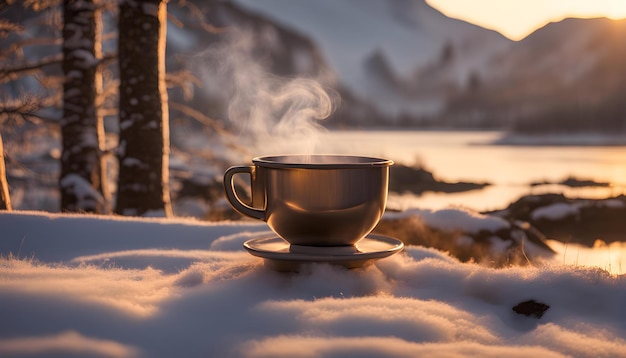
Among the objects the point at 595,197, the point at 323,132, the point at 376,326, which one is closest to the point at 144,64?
the point at 323,132

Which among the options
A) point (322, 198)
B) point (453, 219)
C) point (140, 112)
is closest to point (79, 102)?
point (140, 112)

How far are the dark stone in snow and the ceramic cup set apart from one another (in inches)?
23.4

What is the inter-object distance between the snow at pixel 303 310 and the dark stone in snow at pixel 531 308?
0.06 feet

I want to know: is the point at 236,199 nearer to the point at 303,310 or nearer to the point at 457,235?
the point at 303,310

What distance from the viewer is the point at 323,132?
471cm

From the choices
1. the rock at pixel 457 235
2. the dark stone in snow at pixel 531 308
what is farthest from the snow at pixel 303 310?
the rock at pixel 457 235

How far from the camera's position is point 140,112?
5832 mm

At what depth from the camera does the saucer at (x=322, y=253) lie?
202 cm

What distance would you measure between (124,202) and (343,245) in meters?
4.15

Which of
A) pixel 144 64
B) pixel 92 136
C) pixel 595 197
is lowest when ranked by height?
pixel 595 197

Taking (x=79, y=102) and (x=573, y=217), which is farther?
(x=573, y=217)

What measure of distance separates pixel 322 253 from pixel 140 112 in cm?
421

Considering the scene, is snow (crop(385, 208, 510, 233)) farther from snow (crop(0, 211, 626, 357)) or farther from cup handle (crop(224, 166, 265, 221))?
cup handle (crop(224, 166, 265, 221))

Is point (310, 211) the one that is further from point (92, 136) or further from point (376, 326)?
point (92, 136)
